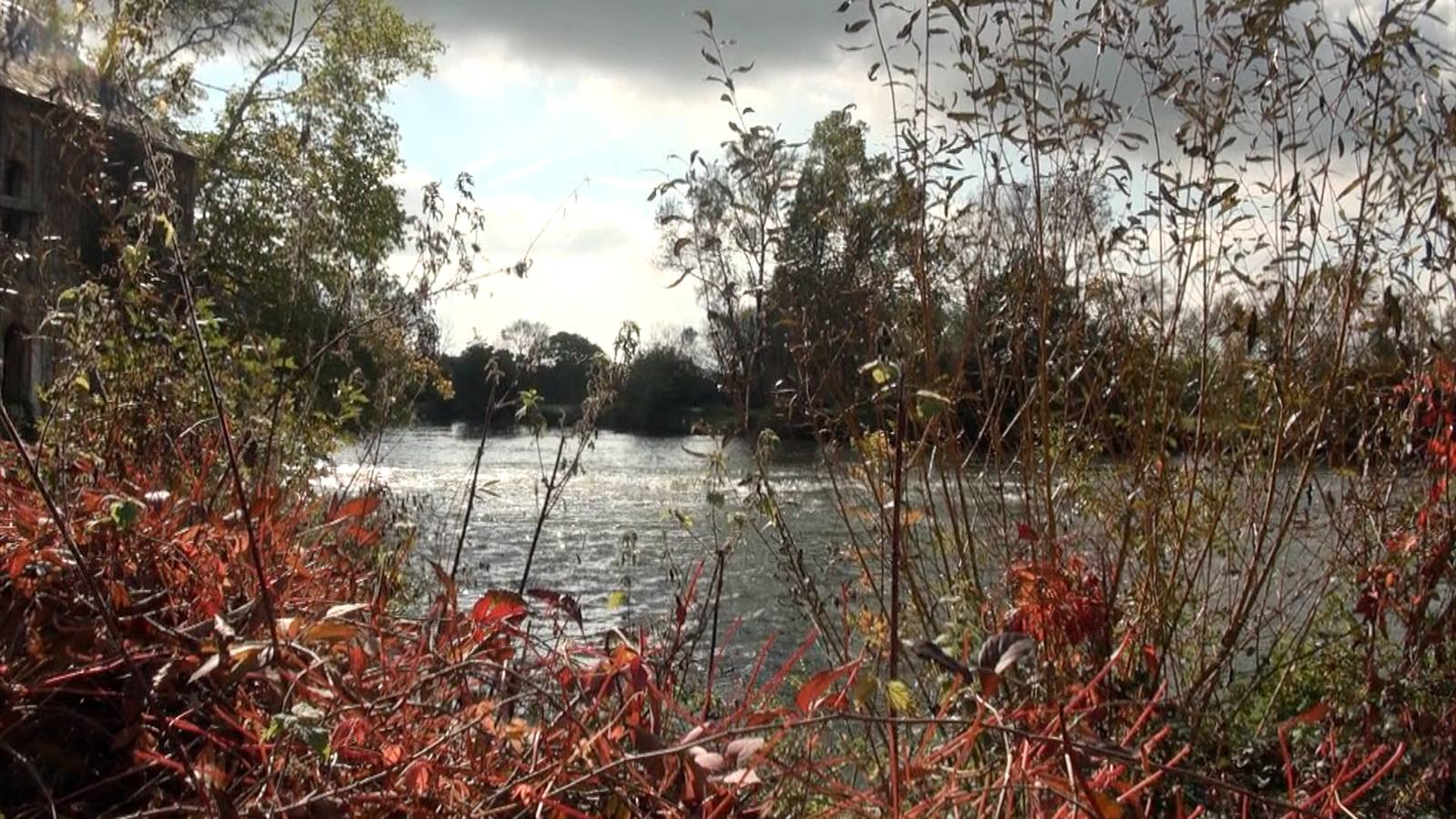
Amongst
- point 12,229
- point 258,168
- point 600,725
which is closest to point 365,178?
point 258,168

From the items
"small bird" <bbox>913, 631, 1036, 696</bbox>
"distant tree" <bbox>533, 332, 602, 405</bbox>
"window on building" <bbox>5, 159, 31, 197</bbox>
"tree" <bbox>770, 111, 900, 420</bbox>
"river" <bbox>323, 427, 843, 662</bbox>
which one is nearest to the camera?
"small bird" <bbox>913, 631, 1036, 696</bbox>

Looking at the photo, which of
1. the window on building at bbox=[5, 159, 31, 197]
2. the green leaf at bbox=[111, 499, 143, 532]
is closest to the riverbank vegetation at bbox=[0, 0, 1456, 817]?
the green leaf at bbox=[111, 499, 143, 532]

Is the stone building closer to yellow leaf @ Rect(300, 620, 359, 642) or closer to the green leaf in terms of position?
the green leaf

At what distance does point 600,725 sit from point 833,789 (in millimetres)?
349

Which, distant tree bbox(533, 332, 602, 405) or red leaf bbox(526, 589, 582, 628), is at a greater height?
distant tree bbox(533, 332, 602, 405)

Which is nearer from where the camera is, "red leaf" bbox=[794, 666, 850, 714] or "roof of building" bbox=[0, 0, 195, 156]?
"red leaf" bbox=[794, 666, 850, 714]

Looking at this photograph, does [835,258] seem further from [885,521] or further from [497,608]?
[497,608]

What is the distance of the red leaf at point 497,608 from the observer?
190cm

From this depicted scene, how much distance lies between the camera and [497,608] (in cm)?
191

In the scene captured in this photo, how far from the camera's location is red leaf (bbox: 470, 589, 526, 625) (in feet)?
6.23

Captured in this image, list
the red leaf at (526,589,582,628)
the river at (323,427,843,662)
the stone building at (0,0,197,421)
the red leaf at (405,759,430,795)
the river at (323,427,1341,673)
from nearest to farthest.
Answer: the red leaf at (405,759,430,795) → the red leaf at (526,589,582,628) → the stone building at (0,0,197,421) → the river at (323,427,1341,673) → the river at (323,427,843,662)

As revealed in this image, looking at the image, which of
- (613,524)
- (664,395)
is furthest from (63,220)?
(664,395)

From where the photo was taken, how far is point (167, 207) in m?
2.79

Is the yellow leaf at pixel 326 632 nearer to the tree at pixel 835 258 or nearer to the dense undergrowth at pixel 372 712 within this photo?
the dense undergrowth at pixel 372 712
